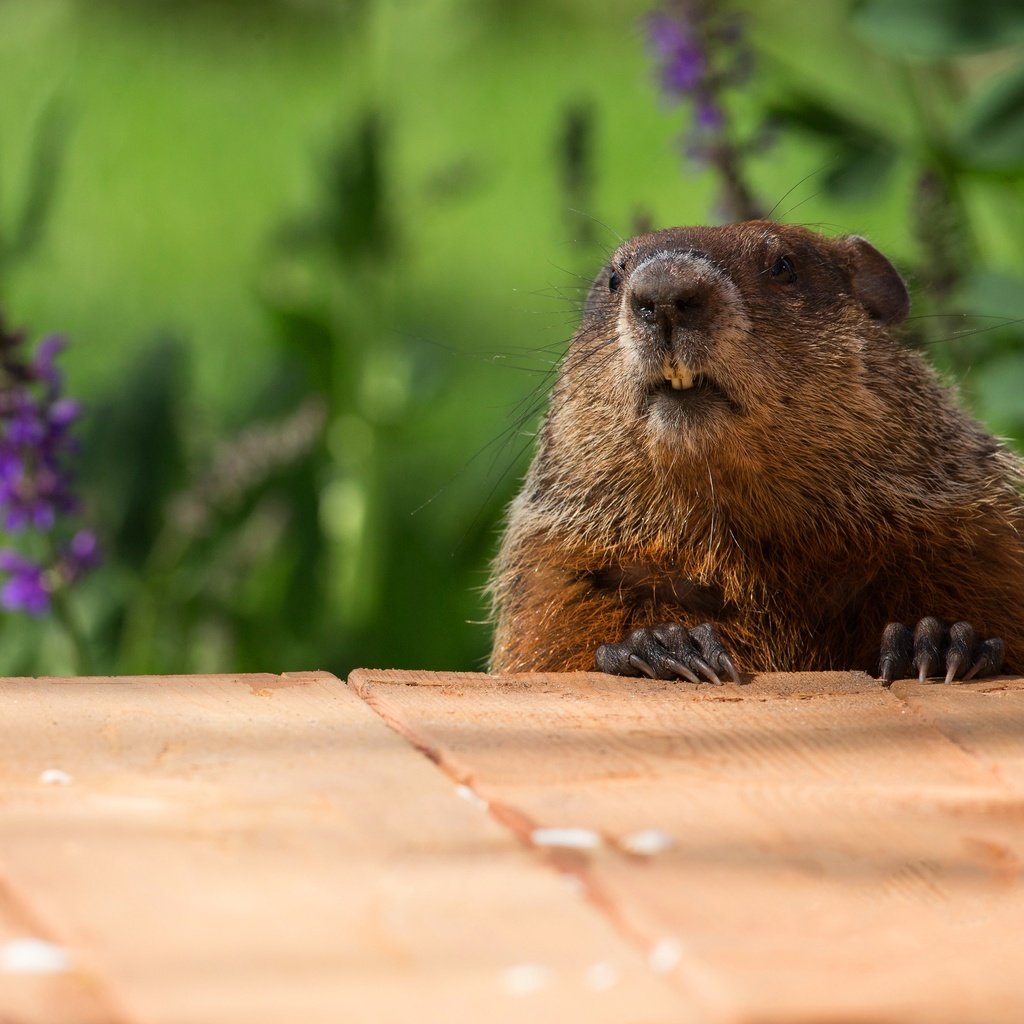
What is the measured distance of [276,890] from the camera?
1.57 m

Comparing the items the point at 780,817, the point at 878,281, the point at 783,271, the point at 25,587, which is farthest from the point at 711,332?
the point at 25,587

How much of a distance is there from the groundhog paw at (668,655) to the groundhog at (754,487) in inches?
8.1

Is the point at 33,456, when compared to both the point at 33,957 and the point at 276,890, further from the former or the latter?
the point at 33,957

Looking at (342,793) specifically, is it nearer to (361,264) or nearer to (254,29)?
(361,264)

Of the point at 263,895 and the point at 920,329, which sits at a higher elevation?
the point at 920,329

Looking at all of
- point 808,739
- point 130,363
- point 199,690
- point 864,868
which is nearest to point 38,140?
point 130,363

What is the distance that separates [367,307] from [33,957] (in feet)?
13.5

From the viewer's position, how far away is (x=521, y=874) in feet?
5.34

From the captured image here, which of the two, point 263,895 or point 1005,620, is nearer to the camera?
point 263,895

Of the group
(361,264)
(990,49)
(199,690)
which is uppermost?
(990,49)

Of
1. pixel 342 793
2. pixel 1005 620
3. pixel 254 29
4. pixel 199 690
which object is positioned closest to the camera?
pixel 342 793

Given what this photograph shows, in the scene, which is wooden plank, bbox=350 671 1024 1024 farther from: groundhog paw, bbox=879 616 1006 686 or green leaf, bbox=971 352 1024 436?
green leaf, bbox=971 352 1024 436

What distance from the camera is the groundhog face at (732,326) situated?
296cm

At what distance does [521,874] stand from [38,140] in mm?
3736
